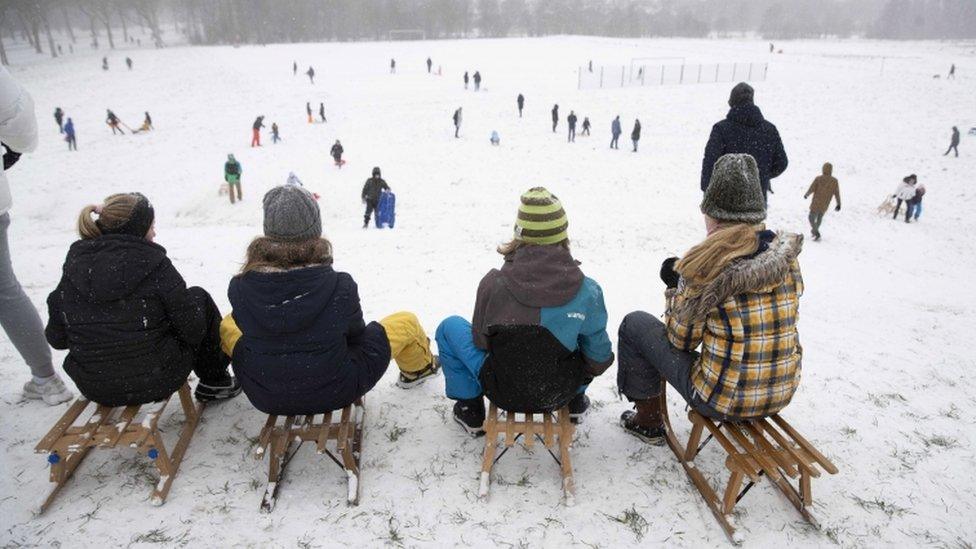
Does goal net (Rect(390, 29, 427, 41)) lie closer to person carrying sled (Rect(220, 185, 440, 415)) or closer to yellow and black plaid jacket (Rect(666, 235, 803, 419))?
person carrying sled (Rect(220, 185, 440, 415))

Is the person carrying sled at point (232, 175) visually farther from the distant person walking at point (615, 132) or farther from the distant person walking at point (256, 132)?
the distant person walking at point (615, 132)

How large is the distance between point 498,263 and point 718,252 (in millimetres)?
5747

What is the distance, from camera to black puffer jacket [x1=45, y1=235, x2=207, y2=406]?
2.98m

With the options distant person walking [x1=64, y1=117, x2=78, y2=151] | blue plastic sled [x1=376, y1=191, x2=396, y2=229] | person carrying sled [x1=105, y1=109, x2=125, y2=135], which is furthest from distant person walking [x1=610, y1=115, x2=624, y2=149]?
person carrying sled [x1=105, y1=109, x2=125, y2=135]

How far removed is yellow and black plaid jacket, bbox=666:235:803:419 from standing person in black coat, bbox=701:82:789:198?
3.15 meters

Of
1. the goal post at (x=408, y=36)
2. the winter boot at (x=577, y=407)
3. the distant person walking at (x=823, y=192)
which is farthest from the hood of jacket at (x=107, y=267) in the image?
the goal post at (x=408, y=36)

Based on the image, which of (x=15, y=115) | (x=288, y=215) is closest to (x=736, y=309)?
(x=288, y=215)

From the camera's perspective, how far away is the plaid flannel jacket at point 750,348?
2.72 m

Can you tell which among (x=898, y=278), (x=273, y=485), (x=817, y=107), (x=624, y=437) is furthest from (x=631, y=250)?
(x=817, y=107)

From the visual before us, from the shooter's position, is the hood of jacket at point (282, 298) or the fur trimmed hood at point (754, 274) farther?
the hood of jacket at point (282, 298)

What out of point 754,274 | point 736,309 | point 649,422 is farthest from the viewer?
point 649,422

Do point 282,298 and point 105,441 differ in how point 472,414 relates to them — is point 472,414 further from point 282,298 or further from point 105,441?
point 105,441

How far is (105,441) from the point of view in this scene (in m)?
2.94

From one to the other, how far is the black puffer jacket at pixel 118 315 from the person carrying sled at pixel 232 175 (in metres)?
16.4
